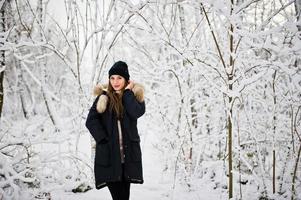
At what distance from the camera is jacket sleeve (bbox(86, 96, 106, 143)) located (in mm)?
2481

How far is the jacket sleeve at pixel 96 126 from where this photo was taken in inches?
97.7

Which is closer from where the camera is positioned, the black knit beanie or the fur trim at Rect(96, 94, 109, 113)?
the fur trim at Rect(96, 94, 109, 113)

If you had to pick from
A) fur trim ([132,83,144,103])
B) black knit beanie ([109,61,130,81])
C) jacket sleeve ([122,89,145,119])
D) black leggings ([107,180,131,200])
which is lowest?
black leggings ([107,180,131,200])

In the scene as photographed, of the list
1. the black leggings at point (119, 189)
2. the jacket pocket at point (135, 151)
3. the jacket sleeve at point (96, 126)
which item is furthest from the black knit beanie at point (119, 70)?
the black leggings at point (119, 189)

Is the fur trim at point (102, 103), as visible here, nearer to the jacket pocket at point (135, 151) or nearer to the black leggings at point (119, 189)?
the jacket pocket at point (135, 151)

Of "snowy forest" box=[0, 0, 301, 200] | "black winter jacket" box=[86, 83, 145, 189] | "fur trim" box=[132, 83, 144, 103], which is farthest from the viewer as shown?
"snowy forest" box=[0, 0, 301, 200]

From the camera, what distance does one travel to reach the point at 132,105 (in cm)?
252

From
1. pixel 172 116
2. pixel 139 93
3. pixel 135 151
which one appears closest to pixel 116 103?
pixel 139 93

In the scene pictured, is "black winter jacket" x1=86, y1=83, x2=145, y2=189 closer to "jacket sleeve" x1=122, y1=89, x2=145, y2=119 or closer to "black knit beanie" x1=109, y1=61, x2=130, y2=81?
"jacket sleeve" x1=122, y1=89, x2=145, y2=119

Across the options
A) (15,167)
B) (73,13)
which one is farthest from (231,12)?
(15,167)

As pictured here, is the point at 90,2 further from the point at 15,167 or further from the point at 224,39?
the point at 15,167

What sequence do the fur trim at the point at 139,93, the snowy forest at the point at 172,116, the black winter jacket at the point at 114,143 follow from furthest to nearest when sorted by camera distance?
the snowy forest at the point at 172,116, the fur trim at the point at 139,93, the black winter jacket at the point at 114,143

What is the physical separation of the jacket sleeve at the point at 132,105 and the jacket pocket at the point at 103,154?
346mm

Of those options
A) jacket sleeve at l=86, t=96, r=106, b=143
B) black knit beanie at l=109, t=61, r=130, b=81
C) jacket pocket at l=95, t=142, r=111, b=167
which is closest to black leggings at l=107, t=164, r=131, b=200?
jacket pocket at l=95, t=142, r=111, b=167
